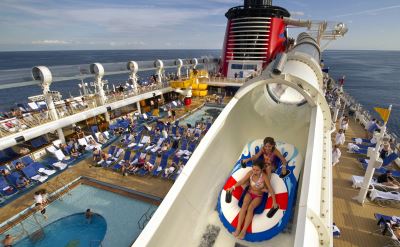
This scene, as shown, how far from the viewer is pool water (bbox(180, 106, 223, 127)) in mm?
17828

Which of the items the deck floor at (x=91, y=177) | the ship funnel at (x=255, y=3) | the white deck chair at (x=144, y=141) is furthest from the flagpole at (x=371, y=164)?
the ship funnel at (x=255, y=3)

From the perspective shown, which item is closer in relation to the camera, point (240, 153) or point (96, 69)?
point (240, 153)

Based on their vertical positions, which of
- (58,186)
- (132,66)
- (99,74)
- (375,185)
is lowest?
(58,186)

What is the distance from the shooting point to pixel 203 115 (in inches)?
756

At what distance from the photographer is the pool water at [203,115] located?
17.8 metres

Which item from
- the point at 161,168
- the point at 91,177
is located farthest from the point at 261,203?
the point at 91,177

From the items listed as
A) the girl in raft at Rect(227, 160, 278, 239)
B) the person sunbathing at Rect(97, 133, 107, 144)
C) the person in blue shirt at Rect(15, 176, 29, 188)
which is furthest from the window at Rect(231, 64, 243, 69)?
the girl in raft at Rect(227, 160, 278, 239)

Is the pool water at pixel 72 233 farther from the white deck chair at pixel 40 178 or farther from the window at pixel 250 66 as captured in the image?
the window at pixel 250 66

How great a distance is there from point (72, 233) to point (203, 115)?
13606 mm

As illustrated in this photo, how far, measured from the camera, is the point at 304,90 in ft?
15.6

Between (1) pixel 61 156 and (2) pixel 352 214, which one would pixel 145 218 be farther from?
(2) pixel 352 214

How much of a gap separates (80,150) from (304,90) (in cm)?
1214

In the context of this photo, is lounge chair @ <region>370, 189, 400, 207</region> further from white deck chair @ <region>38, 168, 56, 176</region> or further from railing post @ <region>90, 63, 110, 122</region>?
railing post @ <region>90, 63, 110, 122</region>

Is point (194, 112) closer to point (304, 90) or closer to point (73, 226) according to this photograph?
point (73, 226)
